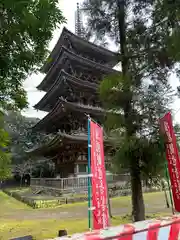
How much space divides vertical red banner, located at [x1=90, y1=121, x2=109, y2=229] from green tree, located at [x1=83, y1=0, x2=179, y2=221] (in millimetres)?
798

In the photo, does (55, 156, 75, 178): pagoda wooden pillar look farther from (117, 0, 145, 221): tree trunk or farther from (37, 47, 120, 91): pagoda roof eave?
(117, 0, 145, 221): tree trunk

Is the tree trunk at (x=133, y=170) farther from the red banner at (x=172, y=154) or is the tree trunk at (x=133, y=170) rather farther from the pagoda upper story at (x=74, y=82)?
the pagoda upper story at (x=74, y=82)

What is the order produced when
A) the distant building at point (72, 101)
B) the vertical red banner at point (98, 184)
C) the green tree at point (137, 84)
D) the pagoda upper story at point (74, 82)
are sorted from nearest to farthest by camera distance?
the vertical red banner at point (98, 184)
the green tree at point (137, 84)
the distant building at point (72, 101)
the pagoda upper story at point (74, 82)

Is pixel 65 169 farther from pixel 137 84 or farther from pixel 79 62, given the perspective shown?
pixel 137 84

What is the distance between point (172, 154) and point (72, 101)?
10.8 m

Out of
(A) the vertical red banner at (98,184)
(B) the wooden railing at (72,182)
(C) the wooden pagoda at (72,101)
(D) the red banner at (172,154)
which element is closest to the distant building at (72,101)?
(C) the wooden pagoda at (72,101)

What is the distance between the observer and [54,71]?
16.7 meters

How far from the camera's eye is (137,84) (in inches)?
Answer: 188

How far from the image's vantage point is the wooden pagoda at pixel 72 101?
44.0 ft

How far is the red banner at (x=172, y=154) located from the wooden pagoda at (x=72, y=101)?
27.6 ft

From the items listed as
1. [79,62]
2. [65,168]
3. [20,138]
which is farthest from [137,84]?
[20,138]

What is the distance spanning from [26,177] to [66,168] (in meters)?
13.1

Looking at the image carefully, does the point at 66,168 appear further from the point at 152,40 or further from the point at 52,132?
the point at 152,40

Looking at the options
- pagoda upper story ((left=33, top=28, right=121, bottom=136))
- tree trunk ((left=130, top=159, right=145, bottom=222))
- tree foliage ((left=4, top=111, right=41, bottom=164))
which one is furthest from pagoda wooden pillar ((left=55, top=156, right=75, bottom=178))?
tree foliage ((left=4, top=111, right=41, bottom=164))
